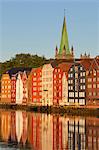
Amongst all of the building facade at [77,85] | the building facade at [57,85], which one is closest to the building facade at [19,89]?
the building facade at [57,85]

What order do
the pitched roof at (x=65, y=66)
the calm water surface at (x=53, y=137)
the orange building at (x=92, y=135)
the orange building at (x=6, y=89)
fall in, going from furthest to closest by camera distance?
the orange building at (x=6, y=89) < the pitched roof at (x=65, y=66) < the calm water surface at (x=53, y=137) < the orange building at (x=92, y=135)

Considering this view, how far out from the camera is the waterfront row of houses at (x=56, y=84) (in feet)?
250

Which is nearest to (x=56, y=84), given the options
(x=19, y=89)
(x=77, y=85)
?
(x=77, y=85)

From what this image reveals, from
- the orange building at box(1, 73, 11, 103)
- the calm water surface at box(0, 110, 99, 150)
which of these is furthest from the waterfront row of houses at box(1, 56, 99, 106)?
the calm water surface at box(0, 110, 99, 150)

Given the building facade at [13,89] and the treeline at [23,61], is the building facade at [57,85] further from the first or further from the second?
the treeline at [23,61]

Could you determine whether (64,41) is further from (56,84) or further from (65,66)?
(56,84)

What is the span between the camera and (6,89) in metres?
109

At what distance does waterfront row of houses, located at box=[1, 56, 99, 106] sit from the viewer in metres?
76.1

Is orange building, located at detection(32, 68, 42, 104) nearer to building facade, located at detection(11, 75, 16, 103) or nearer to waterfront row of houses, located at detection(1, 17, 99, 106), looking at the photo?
waterfront row of houses, located at detection(1, 17, 99, 106)

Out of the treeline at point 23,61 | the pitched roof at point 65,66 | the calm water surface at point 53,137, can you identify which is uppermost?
the treeline at point 23,61

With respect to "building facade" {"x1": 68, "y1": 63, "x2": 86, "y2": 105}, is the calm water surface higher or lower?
lower

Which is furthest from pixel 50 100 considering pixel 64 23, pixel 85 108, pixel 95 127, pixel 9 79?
pixel 95 127

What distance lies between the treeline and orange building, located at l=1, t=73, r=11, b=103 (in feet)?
49.2

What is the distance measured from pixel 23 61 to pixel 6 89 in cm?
2255
